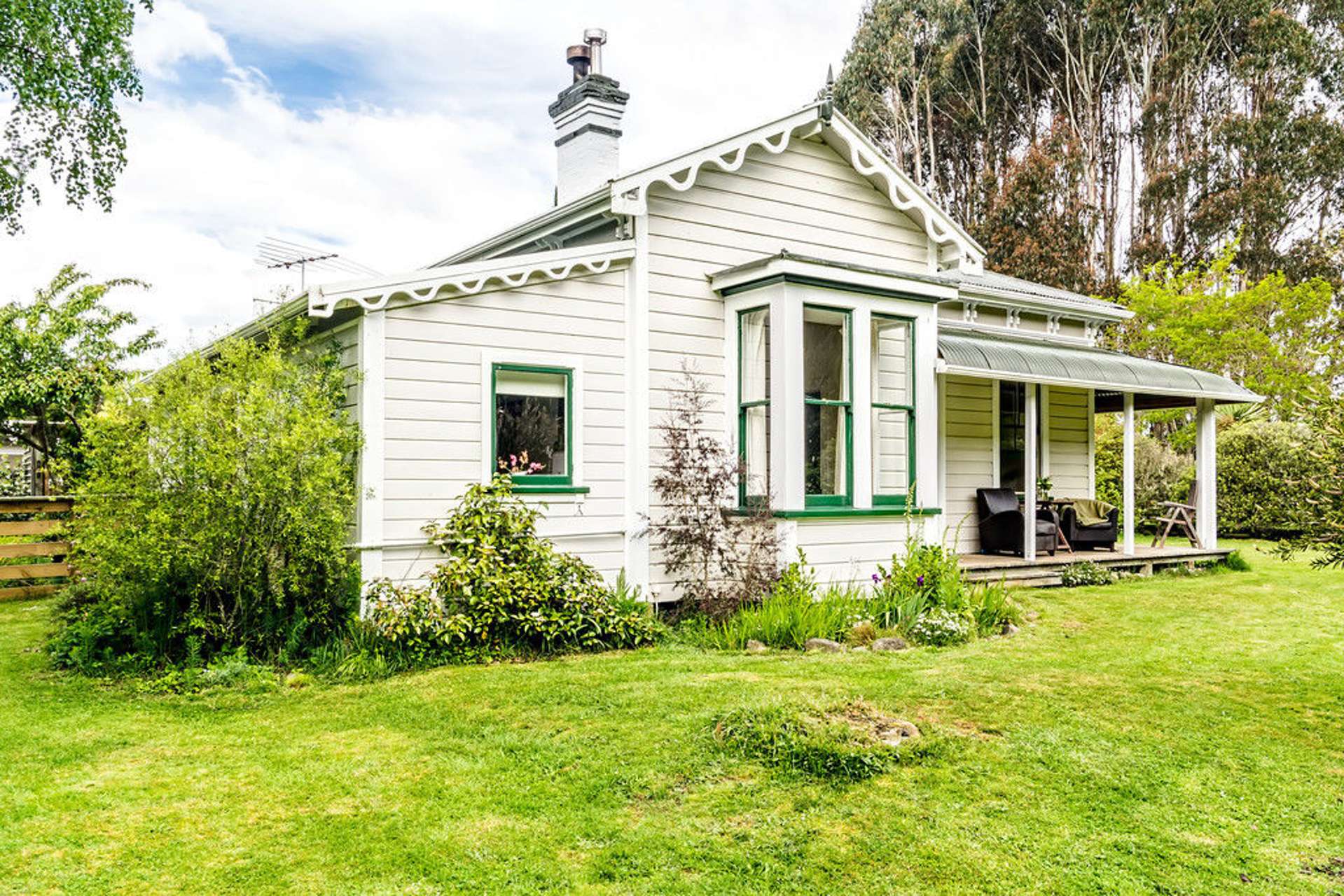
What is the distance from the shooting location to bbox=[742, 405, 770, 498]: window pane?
371 inches

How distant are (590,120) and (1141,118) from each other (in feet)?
80.2

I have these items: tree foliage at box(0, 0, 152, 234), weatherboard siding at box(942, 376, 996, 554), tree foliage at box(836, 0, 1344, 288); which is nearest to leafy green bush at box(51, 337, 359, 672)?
weatherboard siding at box(942, 376, 996, 554)

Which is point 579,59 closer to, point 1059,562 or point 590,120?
point 590,120

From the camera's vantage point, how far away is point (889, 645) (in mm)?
7852

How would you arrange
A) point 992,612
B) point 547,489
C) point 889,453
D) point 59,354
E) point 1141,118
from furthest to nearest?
point 1141,118 → point 59,354 → point 889,453 → point 992,612 → point 547,489

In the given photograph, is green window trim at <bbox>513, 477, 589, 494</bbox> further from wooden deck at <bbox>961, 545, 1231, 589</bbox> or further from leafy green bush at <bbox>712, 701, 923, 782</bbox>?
wooden deck at <bbox>961, 545, 1231, 589</bbox>

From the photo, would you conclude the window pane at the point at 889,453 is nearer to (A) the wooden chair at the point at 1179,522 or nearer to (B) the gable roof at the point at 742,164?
(B) the gable roof at the point at 742,164

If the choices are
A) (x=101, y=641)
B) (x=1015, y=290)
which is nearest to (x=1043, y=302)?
(x=1015, y=290)

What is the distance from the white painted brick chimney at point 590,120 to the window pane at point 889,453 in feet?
14.5

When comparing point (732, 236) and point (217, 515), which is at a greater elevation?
point (732, 236)

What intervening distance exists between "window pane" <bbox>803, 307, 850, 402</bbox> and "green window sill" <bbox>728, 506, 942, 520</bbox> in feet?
3.81

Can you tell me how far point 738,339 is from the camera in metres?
9.47

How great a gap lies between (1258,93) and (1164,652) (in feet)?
93.5

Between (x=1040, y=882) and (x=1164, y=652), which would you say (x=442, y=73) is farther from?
(x=1040, y=882)
